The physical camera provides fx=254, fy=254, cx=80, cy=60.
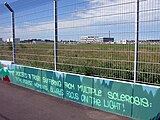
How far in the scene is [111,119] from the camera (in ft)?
18.4

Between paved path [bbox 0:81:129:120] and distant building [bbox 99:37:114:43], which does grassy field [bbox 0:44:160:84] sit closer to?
distant building [bbox 99:37:114:43]

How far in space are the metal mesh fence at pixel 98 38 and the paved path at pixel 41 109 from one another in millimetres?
968

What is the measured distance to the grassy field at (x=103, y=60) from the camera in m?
5.38

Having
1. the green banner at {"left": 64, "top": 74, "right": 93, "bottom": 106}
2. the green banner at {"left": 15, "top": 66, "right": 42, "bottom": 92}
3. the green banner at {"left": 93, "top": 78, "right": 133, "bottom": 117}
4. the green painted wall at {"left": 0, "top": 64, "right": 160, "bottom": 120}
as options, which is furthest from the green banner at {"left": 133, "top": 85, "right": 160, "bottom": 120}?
the green banner at {"left": 15, "top": 66, "right": 42, "bottom": 92}

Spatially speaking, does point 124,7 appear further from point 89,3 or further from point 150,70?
point 150,70

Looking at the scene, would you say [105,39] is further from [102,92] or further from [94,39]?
[102,92]

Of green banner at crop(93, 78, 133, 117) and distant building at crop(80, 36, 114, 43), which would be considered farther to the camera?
distant building at crop(80, 36, 114, 43)

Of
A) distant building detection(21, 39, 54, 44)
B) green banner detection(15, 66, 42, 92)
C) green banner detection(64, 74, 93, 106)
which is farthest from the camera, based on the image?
green banner detection(15, 66, 42, 92)

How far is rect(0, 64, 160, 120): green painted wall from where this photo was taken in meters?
5.21

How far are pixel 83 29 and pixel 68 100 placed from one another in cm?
207

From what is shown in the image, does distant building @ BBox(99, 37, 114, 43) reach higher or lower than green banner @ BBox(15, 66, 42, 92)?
Result: higher

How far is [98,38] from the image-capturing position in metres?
6.30

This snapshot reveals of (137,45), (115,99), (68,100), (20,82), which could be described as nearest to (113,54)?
(137,45)

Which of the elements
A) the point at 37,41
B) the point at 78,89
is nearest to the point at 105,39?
the point at 78,89
